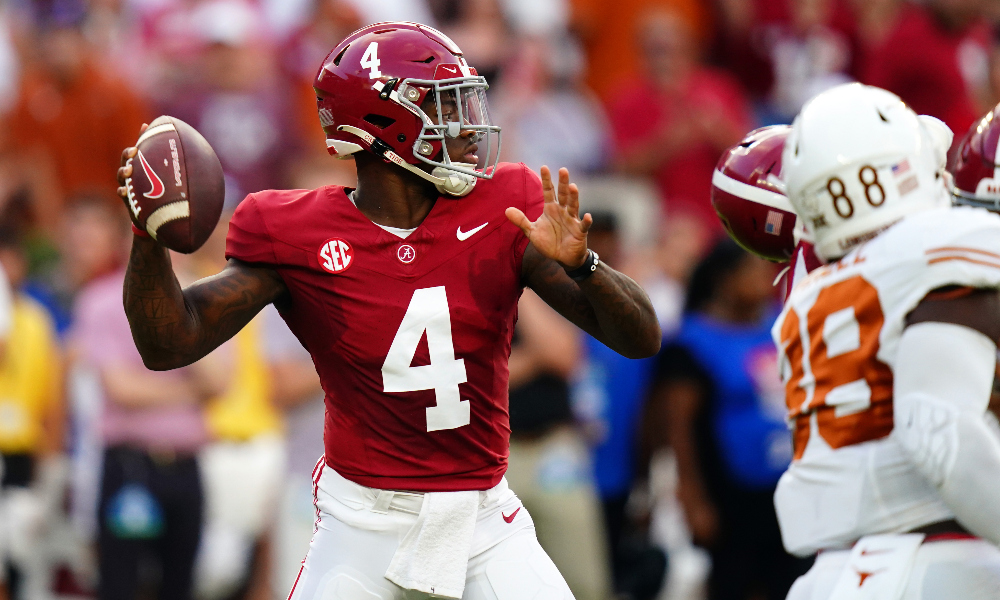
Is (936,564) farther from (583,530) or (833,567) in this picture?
(583,530)

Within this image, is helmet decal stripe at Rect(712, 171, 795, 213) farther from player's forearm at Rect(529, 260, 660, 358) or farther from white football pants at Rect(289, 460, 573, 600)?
white football pants at Rect(289, 460, 573, 600)

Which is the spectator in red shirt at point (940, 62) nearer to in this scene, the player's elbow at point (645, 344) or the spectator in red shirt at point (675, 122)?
the spectator in red shirt at point (675, 122)

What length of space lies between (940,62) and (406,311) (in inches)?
214

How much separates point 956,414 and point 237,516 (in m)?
4.59

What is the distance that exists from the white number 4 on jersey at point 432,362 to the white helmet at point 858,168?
942 millimetres

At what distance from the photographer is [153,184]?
3301 millimetres

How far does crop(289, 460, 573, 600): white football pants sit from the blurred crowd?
281 cm

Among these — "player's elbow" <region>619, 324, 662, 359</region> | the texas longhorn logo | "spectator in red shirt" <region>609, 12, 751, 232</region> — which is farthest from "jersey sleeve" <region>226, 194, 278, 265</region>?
"spectator in red shirt" <region>609, 12, 751, 232</region>

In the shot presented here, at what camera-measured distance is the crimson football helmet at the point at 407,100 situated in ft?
11.8

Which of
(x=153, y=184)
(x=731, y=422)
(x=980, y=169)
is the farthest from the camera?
(x=731, y=422)

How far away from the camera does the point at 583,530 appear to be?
21.3 ft

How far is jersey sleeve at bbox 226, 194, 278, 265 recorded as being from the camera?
3605mm

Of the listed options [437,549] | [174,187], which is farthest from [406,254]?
[437,549]

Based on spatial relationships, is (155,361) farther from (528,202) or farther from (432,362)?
(528,202)
